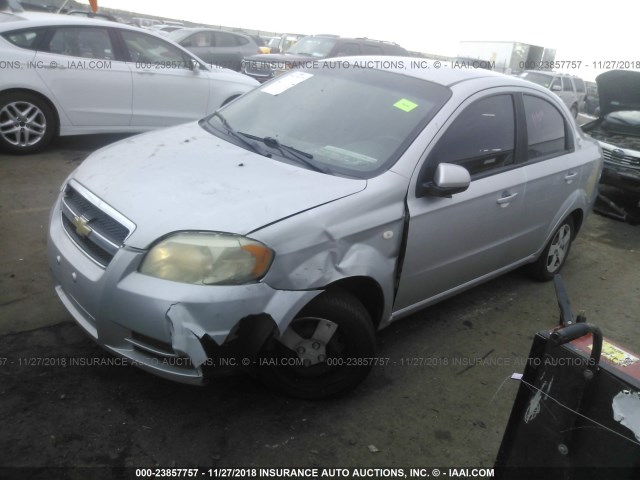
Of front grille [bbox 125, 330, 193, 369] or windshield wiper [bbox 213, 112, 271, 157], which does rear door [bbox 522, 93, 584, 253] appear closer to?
windshield wiper [bbox 213, 112, 271, 157]

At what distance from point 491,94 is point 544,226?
119cm

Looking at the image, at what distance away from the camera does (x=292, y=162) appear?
2.94 metres

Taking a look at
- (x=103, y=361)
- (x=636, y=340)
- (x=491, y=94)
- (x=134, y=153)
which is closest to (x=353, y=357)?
(x=103, y=361)

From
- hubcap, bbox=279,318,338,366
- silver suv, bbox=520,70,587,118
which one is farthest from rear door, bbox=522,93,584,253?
silver suv, bbox=520,70,587,118

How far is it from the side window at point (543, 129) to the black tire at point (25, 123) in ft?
17.1

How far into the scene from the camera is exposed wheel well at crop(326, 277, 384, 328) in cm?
275

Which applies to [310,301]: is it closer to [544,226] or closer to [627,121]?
[544,226]

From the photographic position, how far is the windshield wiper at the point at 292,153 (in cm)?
289

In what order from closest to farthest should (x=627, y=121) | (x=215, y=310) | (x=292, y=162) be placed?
(x=215, y=310) → (x=292, y=162) → (x=627, y=121)

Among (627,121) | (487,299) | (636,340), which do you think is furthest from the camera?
(627,121)

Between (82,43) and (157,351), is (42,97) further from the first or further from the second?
(157,351)

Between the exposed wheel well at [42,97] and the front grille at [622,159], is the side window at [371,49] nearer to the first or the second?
the front grille at [622,159]

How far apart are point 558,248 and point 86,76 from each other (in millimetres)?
5454

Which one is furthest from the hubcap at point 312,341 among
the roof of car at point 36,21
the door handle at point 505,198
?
the roof of car at point 36,21
